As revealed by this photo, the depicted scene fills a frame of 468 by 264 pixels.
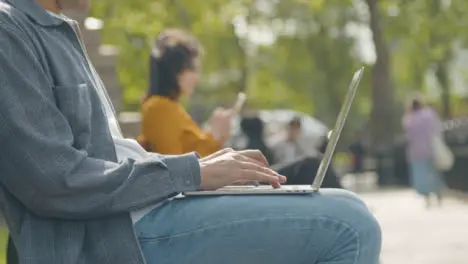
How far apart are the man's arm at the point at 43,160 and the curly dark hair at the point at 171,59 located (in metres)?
3.04

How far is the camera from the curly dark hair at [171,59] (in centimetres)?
558

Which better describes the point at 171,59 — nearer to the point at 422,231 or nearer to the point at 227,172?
the point at 227,172

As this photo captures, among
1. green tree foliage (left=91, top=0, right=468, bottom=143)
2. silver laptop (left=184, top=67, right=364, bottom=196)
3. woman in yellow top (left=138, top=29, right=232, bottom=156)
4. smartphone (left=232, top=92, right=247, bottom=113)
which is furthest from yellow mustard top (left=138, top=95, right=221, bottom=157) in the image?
green tree foliage (left=91, top=0, right=468, bottom=143)

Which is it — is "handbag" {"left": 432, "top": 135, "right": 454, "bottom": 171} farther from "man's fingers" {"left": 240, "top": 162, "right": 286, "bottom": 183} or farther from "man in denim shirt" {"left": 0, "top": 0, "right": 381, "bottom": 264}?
"man in denim shirt" {"left": 0, "top": 0, "right": 381, "bottom": 264}

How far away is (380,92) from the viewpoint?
34.7 m

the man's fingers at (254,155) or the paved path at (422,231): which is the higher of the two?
the man's fingers at (254,155)

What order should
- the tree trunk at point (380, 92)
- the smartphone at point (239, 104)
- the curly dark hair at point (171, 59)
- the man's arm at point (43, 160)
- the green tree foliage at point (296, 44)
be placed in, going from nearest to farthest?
the man's arm at point (43, 160)
the curly dark hair at point (171, 59)
the smartphone at point (239, 104)
the green tree foliage at point (296, 44)
the tree trunk at point (380, 92)

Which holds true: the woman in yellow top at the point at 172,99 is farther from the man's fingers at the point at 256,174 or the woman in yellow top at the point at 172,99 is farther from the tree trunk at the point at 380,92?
the tree trunk at the point at 380,92

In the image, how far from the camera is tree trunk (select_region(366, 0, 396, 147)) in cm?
3366

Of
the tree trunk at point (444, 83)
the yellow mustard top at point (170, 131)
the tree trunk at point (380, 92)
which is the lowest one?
the tree trunk at point (444, 83)

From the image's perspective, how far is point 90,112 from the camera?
2627 mm

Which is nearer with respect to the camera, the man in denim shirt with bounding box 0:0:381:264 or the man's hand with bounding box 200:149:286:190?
the man in denim shirt with bounding box 0:0:381:264

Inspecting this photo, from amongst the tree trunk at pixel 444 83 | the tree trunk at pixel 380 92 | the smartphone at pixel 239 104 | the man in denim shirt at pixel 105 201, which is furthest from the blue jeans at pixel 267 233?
the tree trunk at pixel 444 83

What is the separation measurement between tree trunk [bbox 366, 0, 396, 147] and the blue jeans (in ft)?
101
